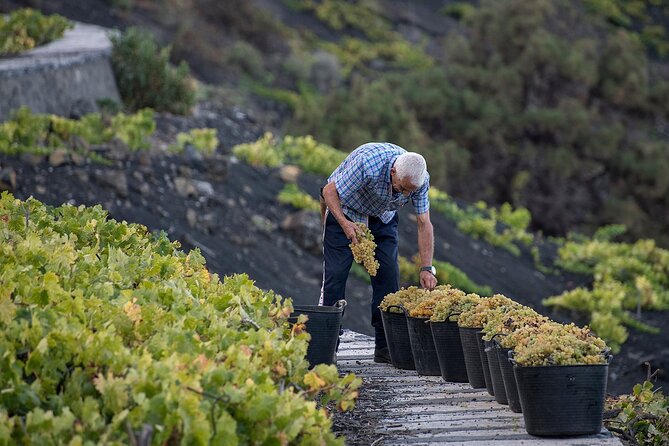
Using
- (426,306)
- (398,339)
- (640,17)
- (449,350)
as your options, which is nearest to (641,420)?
(449,350)

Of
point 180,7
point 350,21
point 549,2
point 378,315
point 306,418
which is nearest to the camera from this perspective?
point 306,418

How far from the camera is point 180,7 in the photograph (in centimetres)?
3509

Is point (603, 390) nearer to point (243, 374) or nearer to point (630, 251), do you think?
point (243, 374)

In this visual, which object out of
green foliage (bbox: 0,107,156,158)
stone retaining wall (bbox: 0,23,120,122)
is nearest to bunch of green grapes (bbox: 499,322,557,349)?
green foliage (bbox: 0,107,156,158)

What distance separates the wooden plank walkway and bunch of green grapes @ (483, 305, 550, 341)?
0.47 metres

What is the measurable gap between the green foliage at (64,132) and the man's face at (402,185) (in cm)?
665

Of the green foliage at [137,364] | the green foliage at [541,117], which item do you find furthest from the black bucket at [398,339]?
the green foliage at [541,117]

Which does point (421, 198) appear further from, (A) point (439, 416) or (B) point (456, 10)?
(B) point (456, 10)

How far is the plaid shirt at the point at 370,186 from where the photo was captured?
25.7 ft

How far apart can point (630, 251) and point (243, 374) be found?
57.1ft

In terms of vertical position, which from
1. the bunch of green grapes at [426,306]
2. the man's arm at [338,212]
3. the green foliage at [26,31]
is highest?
the man's arm at [338,212]

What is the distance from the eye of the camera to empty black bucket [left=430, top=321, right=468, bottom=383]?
7375 mm

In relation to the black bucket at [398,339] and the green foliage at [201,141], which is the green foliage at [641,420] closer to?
the black bucket at [398,339]

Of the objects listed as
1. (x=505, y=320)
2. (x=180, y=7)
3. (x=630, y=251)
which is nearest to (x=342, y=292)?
(x=505, y=320)
